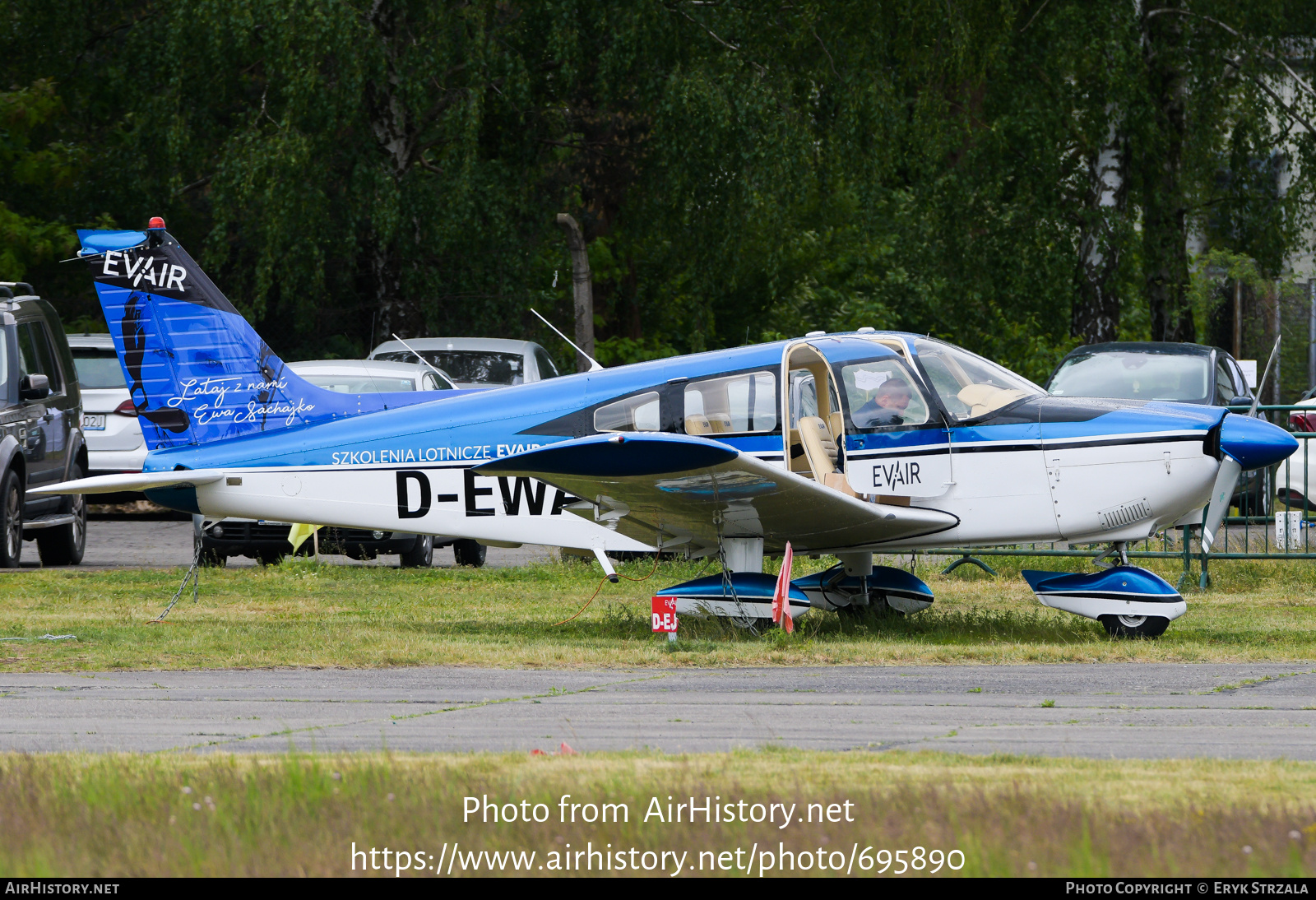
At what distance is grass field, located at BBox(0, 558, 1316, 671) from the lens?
8.93 meters

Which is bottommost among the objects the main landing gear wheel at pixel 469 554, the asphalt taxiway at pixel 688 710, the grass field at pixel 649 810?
the main landing gear wheel at pixel 469 554

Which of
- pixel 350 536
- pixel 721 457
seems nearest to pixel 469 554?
pixel 350 536

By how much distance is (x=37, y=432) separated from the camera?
47.5 feet

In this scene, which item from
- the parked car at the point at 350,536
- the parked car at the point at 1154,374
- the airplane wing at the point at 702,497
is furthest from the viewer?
the parked car at the point at 1154,374

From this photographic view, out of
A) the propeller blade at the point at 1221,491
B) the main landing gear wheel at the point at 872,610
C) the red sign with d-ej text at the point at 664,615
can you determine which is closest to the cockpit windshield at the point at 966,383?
the propeller blade at the point at 1221,491

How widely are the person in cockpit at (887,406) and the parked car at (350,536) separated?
161 inches

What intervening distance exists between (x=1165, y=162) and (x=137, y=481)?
14.5 m

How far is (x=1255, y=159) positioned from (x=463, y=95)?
10.8 m

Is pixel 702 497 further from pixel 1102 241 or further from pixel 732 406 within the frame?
pixel 1102 241

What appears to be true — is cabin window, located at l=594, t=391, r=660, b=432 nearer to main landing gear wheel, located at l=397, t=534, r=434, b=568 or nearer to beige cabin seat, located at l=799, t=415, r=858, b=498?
beige cabin seat, located at l=799, t=415, r=858, b=498

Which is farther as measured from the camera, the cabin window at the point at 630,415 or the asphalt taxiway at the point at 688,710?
the cabin window at the point at 630,415

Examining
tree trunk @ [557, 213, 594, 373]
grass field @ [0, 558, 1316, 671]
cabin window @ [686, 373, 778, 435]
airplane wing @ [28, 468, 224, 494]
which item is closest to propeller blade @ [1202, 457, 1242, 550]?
grass field @ [0, 558, 1316, 671]

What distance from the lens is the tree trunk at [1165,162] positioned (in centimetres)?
1959

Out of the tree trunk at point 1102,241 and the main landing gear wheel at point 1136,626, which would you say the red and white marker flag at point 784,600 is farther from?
the tree trunk at point 1102,241
